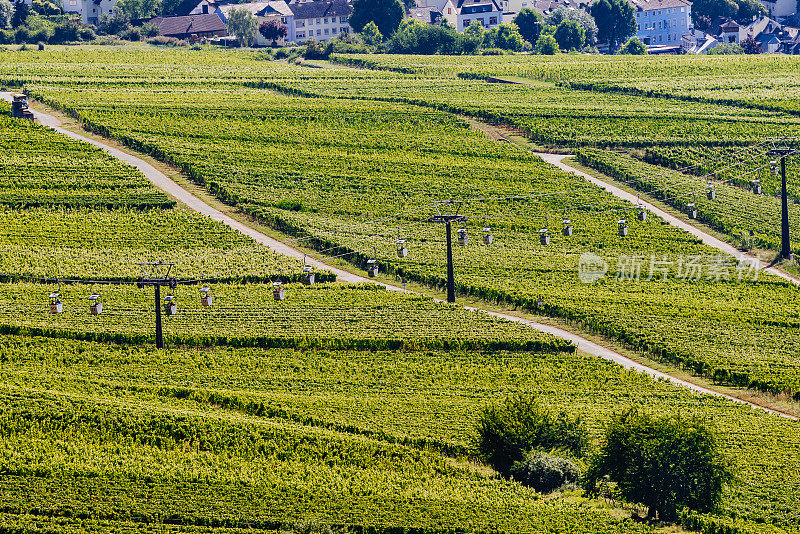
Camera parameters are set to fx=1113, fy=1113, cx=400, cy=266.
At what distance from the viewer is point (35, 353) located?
193 ft

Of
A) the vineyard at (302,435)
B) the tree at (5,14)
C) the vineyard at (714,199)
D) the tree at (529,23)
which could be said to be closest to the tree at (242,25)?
the tree at (5,14)

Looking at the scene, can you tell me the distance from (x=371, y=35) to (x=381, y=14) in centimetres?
968

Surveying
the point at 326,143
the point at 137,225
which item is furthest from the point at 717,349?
the point at 326,143

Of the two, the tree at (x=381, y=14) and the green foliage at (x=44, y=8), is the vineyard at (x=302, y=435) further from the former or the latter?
the green foliage at (x=44, y=8)

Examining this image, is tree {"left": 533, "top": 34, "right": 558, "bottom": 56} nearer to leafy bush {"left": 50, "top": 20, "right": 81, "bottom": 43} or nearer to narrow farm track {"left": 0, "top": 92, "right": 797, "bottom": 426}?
leafy bush {"left": 50, "top": 20, "right": 81, "bottom": 43}

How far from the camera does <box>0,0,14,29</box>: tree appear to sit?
170 m

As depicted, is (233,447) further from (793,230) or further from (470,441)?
(793,230)

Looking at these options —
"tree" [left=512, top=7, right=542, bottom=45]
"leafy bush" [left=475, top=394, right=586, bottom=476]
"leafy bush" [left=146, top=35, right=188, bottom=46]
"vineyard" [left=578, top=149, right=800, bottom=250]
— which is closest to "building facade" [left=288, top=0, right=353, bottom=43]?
"leafy bush" [left=146, top=35, right=188, bottom=46]

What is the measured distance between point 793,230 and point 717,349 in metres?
29.4

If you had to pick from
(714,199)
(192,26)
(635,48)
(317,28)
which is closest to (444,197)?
Answer: (714,199)

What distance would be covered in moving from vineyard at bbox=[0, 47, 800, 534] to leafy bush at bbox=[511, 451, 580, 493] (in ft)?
3.84

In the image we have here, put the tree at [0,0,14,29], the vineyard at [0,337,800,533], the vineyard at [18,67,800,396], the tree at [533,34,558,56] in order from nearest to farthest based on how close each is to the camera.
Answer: the vineyard at [0,337,800,533] < the vineyard at [18,67,800,396] < the tree at [0,0,14,29] < the tree at [533,34,558,56]

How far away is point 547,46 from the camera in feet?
583

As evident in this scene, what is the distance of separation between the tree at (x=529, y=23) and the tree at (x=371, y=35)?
2752 centimetres
